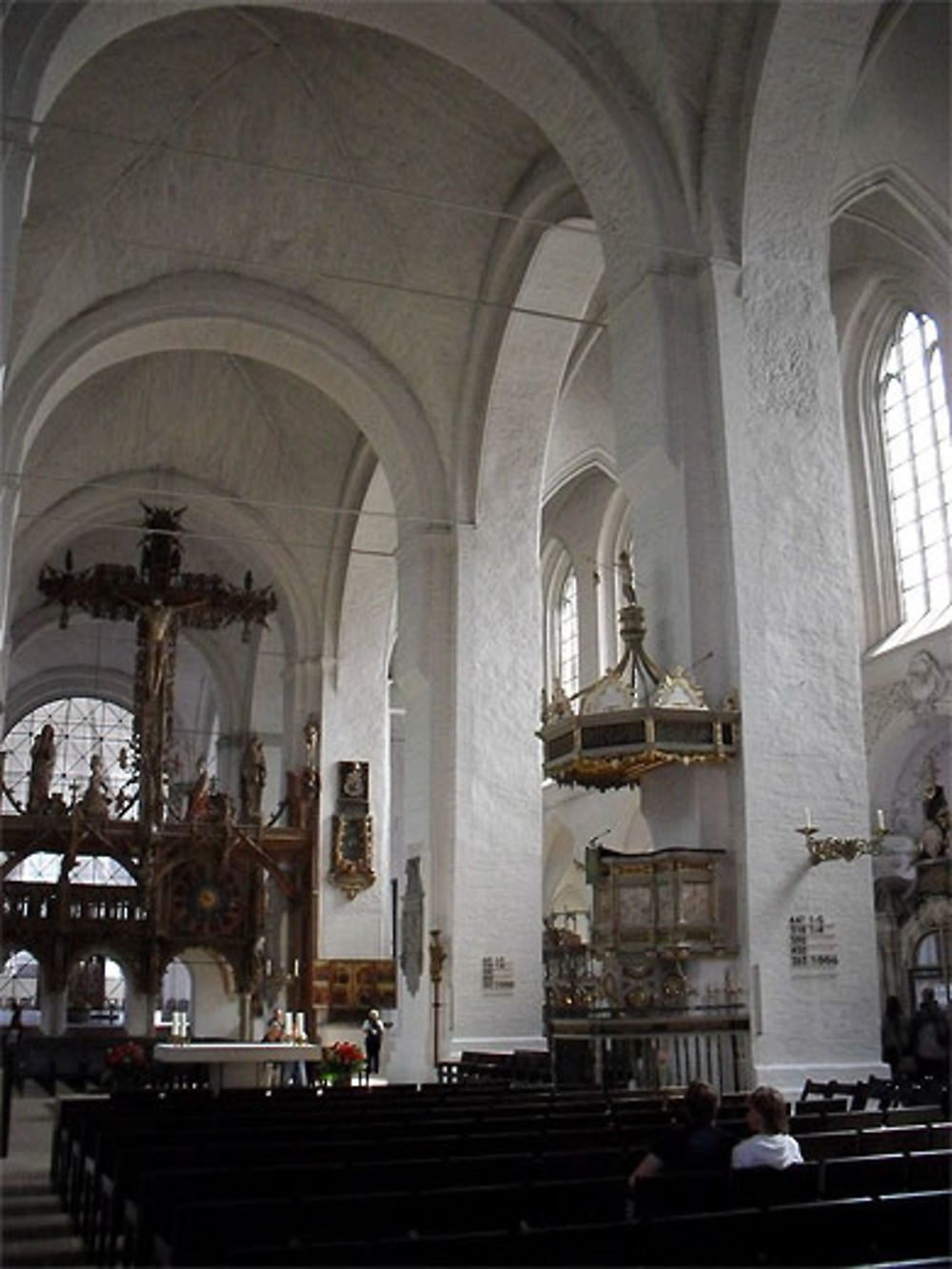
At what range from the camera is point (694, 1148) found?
213 inches

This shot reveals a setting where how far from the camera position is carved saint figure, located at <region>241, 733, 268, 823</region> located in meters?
23.9

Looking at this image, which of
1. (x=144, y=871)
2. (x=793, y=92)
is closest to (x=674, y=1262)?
(x=793, y=92)

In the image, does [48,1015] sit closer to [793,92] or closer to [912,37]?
[793,92]

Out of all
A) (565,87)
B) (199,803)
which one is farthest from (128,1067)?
(565,87)

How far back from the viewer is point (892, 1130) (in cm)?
682

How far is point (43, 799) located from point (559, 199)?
12691 millimetres

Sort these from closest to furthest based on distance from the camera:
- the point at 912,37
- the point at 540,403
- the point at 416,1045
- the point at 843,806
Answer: the point at 843,806
the point at 912,37
the point at 416,1045
the point at 540,403

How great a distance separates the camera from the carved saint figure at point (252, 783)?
23938mm

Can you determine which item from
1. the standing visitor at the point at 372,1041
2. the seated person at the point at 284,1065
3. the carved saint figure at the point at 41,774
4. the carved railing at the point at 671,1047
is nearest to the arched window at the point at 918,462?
the carved railing at the point at 671,1047

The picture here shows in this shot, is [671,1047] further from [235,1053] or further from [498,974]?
[498,974]

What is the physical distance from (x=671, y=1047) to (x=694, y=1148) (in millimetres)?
6674

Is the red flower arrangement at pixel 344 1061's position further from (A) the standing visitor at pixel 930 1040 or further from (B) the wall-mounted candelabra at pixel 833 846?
(A) the standing visitor at pixel 930 1040

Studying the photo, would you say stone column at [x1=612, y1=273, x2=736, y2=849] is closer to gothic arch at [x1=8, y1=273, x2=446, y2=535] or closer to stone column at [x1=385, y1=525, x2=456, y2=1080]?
stone column at [x1=385, y1=525, x2=456, y2=1080]

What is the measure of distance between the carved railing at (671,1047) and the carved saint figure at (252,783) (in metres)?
12.7
